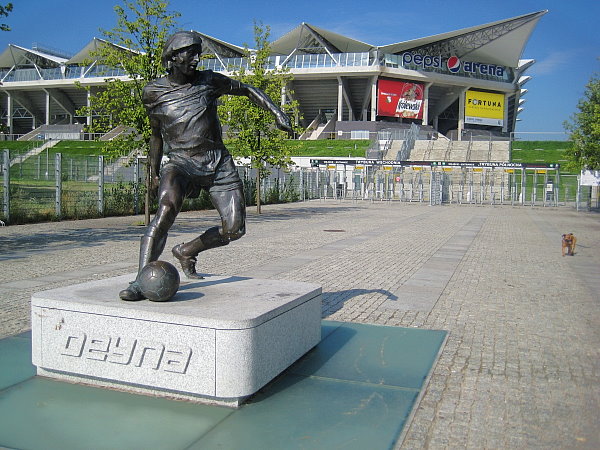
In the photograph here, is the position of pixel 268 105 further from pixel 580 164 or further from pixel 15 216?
pixel 580 164

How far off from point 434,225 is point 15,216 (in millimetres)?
12550

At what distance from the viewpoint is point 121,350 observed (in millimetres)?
3873

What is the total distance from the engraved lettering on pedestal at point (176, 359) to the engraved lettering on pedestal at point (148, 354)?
0.04m

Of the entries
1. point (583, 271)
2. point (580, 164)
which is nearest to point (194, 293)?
point (583, 271)

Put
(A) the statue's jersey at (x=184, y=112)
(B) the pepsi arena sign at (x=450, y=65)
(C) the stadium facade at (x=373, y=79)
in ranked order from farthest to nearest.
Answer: (B) the pepsi arena sign at (x=450, y=65), (C) the stadium facade at (x=373, y=79), (A) the statue's jersey at (x=184, y=112)

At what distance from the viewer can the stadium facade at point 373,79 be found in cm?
6762

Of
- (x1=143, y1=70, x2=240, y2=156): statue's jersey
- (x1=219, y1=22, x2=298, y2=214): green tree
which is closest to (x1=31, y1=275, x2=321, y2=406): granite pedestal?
(x1=143, y1=70, x2=240, y2=156): statue's jersey

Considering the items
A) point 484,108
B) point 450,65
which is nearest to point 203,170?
point 450,65

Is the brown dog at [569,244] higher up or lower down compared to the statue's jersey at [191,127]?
lower down

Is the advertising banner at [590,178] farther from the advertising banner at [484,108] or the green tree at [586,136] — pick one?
the advertising banner at [484,108]

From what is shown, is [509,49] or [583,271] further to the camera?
[509,49]

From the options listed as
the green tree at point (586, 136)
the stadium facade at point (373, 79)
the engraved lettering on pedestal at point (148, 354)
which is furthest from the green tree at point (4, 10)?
the stadium facade at point (373, 79)

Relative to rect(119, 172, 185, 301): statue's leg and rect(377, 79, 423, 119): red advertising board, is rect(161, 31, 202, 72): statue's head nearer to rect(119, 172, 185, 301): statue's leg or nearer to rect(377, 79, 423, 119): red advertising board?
rect(119, 172, 185, 301): statue's leg

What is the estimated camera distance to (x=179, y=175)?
4.80 meters
